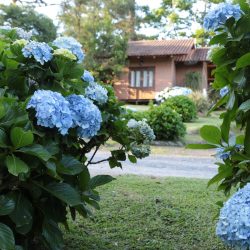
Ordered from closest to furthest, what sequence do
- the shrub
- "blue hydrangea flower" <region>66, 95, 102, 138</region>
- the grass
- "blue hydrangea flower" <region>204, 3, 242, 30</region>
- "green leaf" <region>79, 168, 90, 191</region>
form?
"blue hydrangea flower" <region>204, 3, 242, 30</region>
"blue hydrangea flower" <region>66, 95, 102, 138</region>
"green leaf" <region>79, 168, 90, 191</region>
the grass
the shrub

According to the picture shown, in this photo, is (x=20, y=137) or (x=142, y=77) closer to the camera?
(x=20, y=137)

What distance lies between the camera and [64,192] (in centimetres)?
240

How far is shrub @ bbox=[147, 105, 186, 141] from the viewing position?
13914mm

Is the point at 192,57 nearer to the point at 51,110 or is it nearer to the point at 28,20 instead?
the point at 28,20

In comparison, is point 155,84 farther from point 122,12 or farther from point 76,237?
point 76,237

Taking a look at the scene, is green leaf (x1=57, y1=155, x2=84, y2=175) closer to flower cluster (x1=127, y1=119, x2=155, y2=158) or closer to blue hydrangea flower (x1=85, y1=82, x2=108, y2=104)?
blue hydrangea flower (x1=85, y1=82, x2=108, y2=104)

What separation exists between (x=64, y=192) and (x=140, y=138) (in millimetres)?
1079

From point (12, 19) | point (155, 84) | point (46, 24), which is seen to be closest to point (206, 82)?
point (155, 84)

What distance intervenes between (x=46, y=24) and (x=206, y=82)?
10.8 m

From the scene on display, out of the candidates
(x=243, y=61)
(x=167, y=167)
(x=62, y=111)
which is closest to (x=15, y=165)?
(x=62, y=111)

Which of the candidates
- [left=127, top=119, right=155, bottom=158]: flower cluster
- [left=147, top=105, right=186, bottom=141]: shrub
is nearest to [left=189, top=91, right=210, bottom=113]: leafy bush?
[left=147, top=105, right=186, bottom=141]: shrub

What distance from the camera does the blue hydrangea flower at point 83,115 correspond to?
2.47 meters

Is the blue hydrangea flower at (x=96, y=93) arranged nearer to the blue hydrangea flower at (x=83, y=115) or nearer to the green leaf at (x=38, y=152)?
the blue hydrangea flower at (x=83, y=115)

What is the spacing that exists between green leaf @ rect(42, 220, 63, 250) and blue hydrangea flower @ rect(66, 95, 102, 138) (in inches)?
22.9
